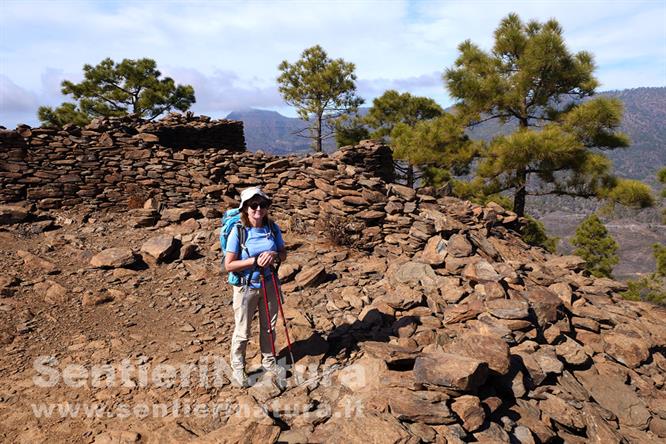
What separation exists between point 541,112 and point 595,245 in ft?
27.0

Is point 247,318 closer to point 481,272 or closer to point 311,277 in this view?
point 311,277

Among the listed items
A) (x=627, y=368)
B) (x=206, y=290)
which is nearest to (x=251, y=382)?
(x=206, y=290)

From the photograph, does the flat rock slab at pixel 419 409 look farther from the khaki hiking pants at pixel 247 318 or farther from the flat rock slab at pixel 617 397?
the flat rock slab at pixel 617 397

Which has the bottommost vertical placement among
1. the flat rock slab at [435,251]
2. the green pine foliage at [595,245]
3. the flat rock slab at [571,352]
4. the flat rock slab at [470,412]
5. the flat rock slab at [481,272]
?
the green pine foliage at [595,245]

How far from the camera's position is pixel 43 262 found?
740 centimetres

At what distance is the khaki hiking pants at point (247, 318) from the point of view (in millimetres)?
4316

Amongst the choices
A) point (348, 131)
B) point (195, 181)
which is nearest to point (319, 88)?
point (348, 131)

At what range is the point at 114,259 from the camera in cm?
756

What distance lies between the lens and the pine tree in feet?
49.1

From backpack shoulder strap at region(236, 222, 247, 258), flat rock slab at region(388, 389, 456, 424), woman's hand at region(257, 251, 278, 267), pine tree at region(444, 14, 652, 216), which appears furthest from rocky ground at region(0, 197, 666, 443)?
pine tree at region(444, 14, 652, 216)

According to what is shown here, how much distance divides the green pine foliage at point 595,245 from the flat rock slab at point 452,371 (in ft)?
63.5

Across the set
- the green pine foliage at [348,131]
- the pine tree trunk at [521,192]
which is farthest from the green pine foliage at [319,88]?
the pine tree trunk at [521,192]

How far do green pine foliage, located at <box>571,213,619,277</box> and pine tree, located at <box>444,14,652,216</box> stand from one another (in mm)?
5421

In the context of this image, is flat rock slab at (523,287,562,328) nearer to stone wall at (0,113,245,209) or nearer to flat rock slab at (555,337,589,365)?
flat rock slab at (555,337,589,365)
